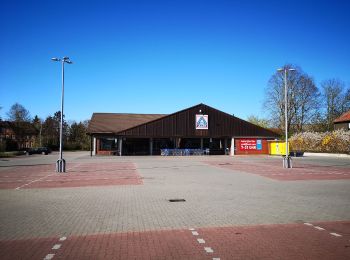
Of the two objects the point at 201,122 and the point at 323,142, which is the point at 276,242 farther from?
the point at 201,122

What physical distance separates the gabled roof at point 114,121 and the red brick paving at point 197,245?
4986 cm

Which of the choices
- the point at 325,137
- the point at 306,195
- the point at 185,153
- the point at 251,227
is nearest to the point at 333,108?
the point at 325,137

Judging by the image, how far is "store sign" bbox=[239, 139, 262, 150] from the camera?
57.7 meters

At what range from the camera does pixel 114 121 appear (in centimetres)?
6531

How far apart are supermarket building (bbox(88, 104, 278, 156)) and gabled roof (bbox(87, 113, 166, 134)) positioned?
0.21 m

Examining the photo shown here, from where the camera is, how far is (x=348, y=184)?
16.8 meters

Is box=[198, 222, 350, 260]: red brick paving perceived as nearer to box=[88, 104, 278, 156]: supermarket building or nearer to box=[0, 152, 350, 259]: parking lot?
box=[0, 152, 350, 259]: parking lot

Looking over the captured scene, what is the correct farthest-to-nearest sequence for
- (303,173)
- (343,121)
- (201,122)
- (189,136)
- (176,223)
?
(343,121), (201,122), (189,136), (303,173), (176,223)

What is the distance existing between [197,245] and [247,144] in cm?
5220

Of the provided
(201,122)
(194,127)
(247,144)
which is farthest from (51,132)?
(247,144)

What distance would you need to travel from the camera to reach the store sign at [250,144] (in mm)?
57719

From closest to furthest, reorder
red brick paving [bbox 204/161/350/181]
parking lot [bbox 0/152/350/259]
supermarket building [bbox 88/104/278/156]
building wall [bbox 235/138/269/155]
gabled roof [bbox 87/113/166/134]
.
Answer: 1. parking lot [bbox 0/152/350/259]
2. red brick paving [bbox 204/161/350/181]
3. supermarket building [bbox 88/104/278/156]
4. building wall [bbox 235/138/269/155]
5. gabled roof [bbox 87/113/166/134]

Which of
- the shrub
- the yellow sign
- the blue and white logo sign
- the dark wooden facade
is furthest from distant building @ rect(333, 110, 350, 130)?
the blue and white logo sign

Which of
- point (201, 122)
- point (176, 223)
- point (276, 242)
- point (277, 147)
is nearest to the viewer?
point (276, 242)
